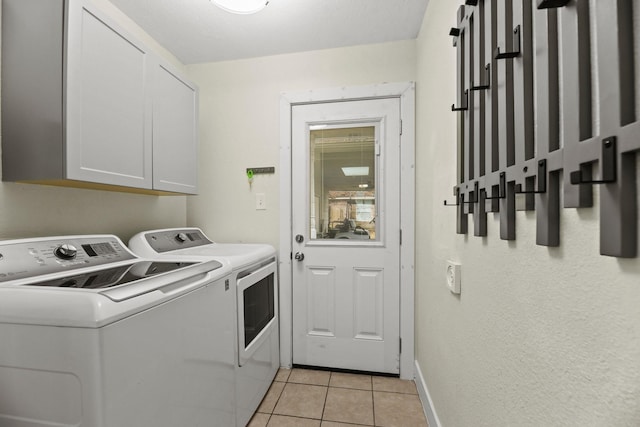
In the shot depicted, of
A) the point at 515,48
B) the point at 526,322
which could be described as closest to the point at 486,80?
the point at 515,48

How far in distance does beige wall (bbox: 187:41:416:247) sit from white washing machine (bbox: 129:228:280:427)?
0.88ft

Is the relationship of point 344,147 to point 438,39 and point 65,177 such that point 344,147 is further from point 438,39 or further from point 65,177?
point 65,177

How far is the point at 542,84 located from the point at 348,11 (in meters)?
1.55

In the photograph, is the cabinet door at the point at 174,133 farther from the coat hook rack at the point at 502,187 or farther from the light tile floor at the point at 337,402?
the coat hook rack at the point at 502,187

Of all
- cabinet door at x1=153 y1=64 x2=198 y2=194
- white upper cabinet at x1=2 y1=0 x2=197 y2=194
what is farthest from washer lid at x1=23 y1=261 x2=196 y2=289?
cabinet door at x1=153 y1=64 x2=198 y2=194

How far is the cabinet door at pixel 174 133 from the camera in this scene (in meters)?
1.57

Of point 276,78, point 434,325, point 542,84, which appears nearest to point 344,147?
point 276,78

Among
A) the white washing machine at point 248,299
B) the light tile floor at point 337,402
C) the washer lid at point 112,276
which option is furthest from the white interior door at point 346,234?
the washer lid at point 112,276

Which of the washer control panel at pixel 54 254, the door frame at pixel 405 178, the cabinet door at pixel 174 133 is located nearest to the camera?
the washer control panel at pixel 54 254

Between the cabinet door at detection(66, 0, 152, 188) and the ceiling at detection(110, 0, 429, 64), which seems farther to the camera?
the ceiling at detection(110, 0, 429, 64)

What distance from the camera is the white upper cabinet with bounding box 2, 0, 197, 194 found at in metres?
1.07

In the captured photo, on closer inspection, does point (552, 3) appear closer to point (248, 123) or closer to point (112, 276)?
point (112, 276)

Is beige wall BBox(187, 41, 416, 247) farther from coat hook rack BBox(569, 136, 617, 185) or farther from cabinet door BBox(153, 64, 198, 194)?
coat hook rack BBox(569, 136, 617, 185)

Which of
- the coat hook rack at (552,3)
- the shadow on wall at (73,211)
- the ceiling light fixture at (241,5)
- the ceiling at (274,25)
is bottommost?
the shadow on wall at (73,211)
